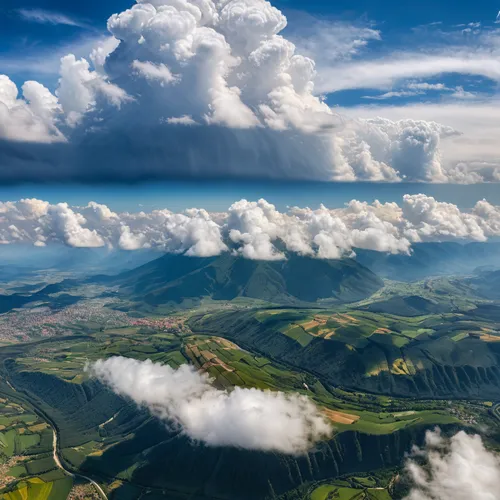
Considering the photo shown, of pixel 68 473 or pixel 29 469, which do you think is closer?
pixel 68 473

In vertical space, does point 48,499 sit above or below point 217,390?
below

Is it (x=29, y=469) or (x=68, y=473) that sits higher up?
(x=68, y=473)

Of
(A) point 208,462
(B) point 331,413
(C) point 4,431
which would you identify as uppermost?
(B) point 331,413

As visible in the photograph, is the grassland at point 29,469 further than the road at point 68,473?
No

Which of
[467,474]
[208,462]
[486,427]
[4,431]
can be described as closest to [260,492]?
[208,462]

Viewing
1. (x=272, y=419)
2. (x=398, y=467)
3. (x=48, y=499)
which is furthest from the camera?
(x=272, y=419)

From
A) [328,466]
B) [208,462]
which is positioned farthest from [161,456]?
[328,466]

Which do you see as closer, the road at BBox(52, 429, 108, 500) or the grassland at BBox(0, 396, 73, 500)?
the grassland at BBox(0, 396, 73, 500)

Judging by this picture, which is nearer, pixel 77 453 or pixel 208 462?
pixel 208 462

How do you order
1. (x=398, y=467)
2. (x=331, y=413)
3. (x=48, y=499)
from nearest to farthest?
(x=48, y=499)
(x=398, y=467)
(x=331, y=413)

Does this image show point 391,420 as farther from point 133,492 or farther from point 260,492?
point 133,492
